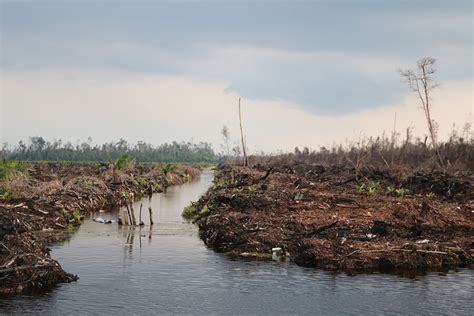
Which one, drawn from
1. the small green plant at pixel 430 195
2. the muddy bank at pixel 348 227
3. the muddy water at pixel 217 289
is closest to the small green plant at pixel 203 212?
the muddy bank at pixel 348 227

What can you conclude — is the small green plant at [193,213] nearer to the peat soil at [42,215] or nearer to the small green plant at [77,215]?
the peat soil at [42,215]

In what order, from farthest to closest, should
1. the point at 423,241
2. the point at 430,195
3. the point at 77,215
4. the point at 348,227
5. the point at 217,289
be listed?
the point at 430,195, the point at 77,215, the point at 348,227, the point at 423,241, the point at 217,289

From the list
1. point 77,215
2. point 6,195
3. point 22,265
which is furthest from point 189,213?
point 22,265

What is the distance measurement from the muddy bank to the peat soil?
622 cm

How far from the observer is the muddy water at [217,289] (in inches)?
493

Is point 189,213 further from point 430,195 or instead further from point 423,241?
point 423,241

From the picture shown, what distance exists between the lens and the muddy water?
1252cm

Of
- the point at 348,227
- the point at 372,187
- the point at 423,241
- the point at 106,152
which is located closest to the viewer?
the point at 423,241

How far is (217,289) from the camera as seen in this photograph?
14297mm

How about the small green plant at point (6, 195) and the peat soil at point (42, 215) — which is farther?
the small green plant at point (6, 195)

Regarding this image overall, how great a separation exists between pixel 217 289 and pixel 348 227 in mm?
7552

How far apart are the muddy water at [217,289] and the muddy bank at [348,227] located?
1121 millimetres

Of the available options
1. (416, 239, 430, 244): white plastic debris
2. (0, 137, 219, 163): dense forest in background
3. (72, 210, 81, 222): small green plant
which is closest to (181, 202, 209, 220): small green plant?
(72, 210, 81, 222): small green plant

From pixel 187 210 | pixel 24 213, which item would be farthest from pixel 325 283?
pixel 187 210
